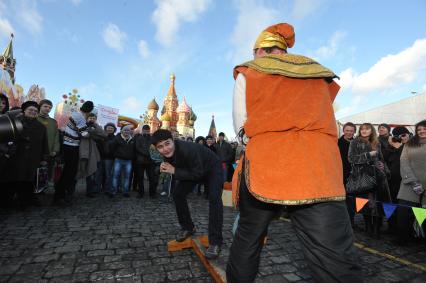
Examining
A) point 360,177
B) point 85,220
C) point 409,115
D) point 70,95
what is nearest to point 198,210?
point 85,220

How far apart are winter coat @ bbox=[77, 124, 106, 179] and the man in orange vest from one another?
5603mm

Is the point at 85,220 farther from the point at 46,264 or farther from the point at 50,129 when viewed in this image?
the point at 50,129

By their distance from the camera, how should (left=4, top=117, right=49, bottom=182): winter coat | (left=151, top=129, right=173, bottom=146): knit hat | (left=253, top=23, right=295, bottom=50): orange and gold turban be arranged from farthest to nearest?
1. (left=4, top=117, right=49, bottom=182): winter coat
2. (left=151, top=129, right=173, bottom=146): knit hat
3. (left=253, top=23, right=295, bottom=50): orange and gold turban

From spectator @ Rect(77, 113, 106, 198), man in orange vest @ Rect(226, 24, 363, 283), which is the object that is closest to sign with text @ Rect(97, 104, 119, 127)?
spectator @ Rect(77, 113, 106, 198)

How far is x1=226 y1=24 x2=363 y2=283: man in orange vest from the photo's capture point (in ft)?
4.50

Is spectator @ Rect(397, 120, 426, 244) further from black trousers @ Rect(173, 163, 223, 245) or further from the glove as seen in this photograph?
black trousers @ Rect(173, 163, 223, 245)

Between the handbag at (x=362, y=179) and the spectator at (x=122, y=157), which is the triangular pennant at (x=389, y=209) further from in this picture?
the spectator at (x=122, y=157)

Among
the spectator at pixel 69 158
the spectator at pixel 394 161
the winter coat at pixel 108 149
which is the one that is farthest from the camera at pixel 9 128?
the spectator at pixel 394 161

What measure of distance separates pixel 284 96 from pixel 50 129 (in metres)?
5.73

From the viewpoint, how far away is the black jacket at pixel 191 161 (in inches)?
128

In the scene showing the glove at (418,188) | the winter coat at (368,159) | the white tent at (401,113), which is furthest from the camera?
the white tent at (401,113)

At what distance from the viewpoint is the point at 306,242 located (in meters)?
1.43

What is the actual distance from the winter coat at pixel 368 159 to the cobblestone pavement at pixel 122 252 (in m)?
0.75

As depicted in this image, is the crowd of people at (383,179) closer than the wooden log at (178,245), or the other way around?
the wooden log at (178,245)
